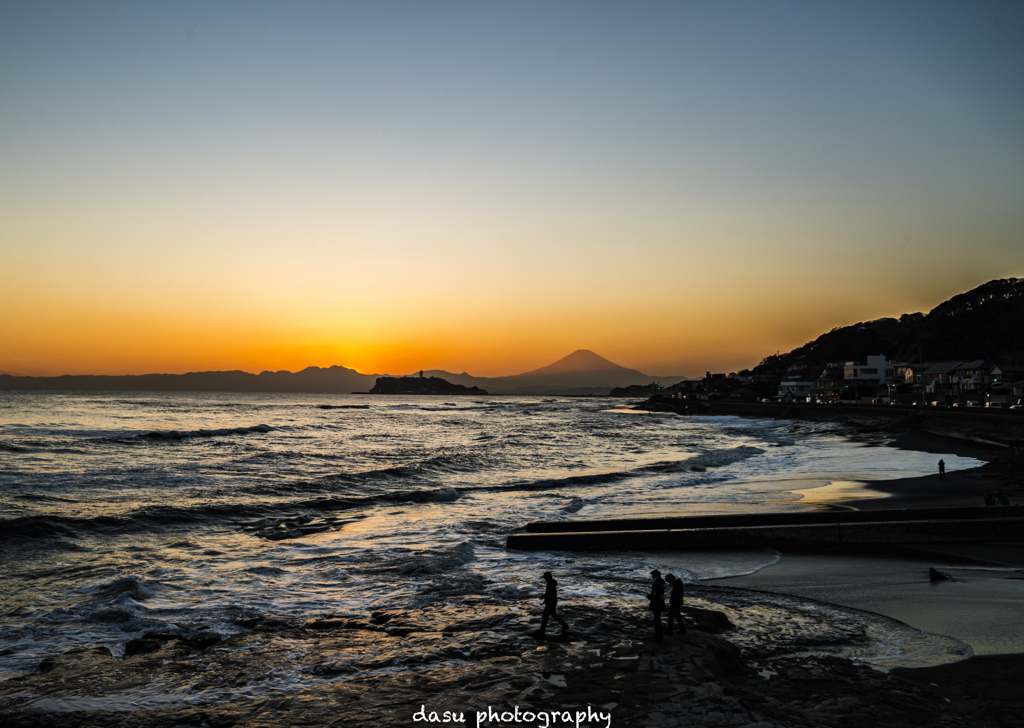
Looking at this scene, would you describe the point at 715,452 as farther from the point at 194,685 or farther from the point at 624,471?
the point at 194,685

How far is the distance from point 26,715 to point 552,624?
7.31 m

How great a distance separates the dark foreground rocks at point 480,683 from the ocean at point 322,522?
1.14 m

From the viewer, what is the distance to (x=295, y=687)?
8.20m

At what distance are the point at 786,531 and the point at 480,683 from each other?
11.1m

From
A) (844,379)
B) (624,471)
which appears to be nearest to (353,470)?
(624,471)

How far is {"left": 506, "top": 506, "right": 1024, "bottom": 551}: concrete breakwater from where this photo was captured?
608 inches

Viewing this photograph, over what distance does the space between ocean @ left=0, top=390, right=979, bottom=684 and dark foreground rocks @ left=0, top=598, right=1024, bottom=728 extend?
3.74ft

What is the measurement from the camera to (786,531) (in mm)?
16016

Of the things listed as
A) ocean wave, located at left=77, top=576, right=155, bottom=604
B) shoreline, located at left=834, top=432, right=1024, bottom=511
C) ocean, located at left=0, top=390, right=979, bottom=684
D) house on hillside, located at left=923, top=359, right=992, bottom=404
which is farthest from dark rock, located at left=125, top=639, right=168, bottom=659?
house on hillside, located at left=923, top=359, right=992, bottom=404

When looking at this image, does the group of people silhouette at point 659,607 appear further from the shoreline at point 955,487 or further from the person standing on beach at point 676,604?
the shoreline at point 955,487

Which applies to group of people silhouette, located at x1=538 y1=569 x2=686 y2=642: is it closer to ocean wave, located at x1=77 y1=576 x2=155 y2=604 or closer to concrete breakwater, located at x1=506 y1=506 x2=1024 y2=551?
concrete breakwater, located at x1=506 y1=506 x2=1024 y2=551

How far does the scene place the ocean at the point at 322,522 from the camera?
11.7 metres

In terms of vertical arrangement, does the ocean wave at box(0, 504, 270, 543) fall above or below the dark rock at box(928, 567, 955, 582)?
below

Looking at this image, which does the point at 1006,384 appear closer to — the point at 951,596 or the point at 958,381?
the point at 958,381
